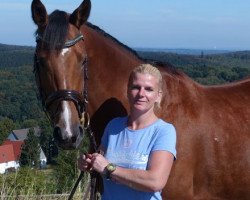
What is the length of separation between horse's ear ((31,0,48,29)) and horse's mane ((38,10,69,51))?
9cm

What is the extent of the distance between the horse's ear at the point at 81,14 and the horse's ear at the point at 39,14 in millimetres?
202

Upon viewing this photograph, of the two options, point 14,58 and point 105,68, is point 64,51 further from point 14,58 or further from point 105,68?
point 14,58

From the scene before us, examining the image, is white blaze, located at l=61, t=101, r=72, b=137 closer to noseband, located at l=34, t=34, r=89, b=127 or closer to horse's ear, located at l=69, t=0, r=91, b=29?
noseband, located at l=34, t=34, r=89, b=127

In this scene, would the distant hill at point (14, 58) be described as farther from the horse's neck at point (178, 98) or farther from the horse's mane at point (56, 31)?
the horse's mane at point (56, 31)

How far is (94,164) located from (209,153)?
5.10 feet

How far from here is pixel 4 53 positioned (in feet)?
421

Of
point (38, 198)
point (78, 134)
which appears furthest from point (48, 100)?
point (38, 198)

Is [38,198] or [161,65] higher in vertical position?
[161,65]

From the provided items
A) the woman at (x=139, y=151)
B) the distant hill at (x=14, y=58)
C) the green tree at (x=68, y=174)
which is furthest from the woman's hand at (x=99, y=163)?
the distant hill at (x=14, y=58)

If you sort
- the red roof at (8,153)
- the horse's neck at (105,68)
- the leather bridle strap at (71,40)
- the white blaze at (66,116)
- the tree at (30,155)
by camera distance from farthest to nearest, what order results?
the red roof at (8,153)
the tree at (30,155)
the horse's neck at (105,68)
the leather bridle strap at (71,40)
the white blaze at (66,116)

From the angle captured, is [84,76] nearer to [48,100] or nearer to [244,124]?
[48,100]

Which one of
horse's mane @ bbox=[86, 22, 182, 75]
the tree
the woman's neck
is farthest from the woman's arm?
the tree

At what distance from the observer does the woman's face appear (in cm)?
316

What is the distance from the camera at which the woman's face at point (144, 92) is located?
3.16 m
